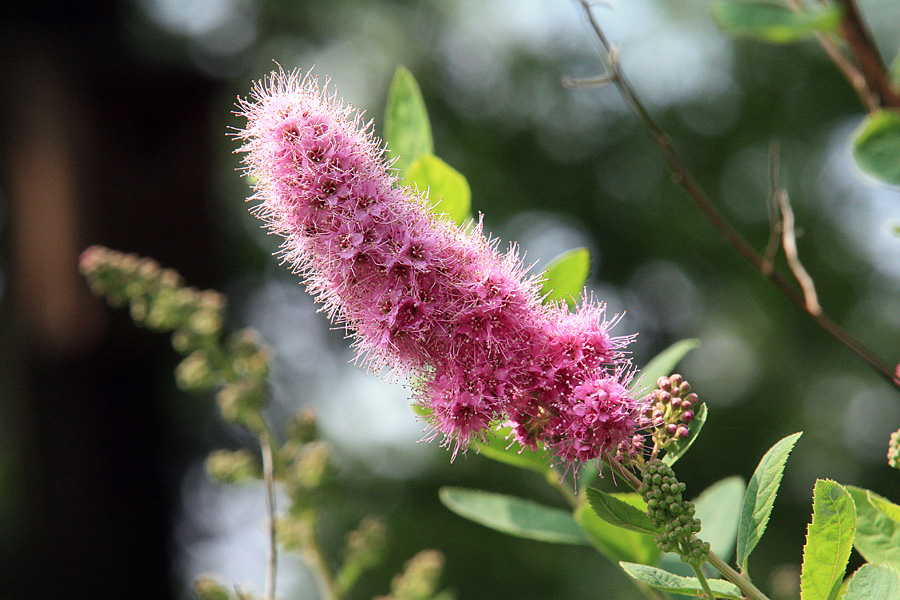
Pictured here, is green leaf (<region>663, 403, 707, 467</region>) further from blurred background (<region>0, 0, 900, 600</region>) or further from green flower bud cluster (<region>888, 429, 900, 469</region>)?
blurred background (<region>0, 0, 900, 600</region>)

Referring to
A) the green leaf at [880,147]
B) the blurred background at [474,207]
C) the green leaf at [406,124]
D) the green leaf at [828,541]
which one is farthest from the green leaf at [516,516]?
the blurred background at [474,207]

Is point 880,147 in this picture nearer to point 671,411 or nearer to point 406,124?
point 671,411

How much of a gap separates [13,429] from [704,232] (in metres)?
6.58

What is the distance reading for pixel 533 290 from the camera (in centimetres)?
120

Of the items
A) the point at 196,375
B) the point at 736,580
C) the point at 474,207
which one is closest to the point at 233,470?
the point at 196,375

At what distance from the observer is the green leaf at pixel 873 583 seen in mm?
846

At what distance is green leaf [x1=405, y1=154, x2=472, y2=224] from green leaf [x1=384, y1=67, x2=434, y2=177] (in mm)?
54

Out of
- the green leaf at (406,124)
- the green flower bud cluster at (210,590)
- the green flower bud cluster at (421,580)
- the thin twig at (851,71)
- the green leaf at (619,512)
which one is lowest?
the green flower bud cluster at (421,580)

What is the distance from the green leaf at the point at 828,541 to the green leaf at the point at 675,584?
0.09 metres

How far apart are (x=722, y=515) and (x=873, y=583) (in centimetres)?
54

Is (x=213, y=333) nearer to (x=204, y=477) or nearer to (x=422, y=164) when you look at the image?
(x=422, y=164)

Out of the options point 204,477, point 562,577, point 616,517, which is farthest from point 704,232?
point 616,517

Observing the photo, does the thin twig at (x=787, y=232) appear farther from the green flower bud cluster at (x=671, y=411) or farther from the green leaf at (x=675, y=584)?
the green leaf at (x=675, y=584)

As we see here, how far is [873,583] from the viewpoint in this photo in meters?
0.87
